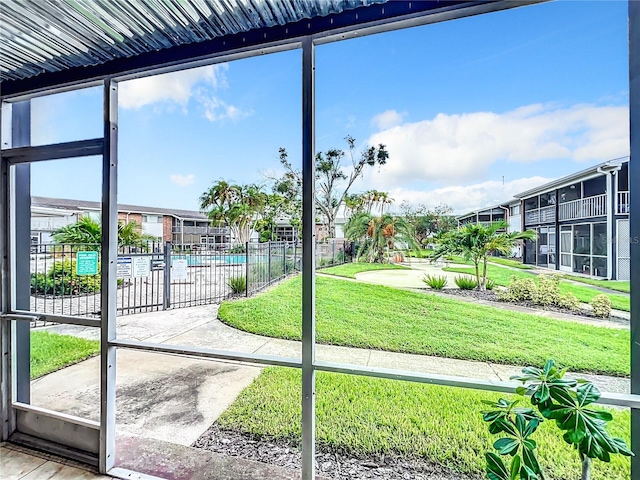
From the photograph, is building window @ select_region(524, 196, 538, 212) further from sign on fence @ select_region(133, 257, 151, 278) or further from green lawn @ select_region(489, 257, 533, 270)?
sign on fence @ select_region(133, 257, 151, 278)

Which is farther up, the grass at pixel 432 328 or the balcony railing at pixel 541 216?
the balcony railing at pixel 541 216

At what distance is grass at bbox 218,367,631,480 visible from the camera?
166 cm

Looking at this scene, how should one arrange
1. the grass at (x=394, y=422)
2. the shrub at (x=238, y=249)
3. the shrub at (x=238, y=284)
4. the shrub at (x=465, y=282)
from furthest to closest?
the shrub at (x=238, y=284)
the shrub at (x=238, y=249)
the shrub at (x=465, y=282)
the grass at (x=394, y=422)

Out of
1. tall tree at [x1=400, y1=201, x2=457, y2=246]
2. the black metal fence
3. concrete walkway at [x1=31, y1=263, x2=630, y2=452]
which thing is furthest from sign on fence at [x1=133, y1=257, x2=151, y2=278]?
tall tree at [x1=400, y1=201, x2=457, y2=246]

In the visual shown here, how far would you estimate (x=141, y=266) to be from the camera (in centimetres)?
226

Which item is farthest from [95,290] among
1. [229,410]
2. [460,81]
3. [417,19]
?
[460,81]

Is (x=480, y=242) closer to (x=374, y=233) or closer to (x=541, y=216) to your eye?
(x=541, y=216)

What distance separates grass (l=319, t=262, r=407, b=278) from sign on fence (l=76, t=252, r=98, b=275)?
1637 millimetres

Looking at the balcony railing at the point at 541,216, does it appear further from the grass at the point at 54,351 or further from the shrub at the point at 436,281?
the grass at the point at 54,351

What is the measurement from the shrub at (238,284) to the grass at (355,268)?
1040 mm

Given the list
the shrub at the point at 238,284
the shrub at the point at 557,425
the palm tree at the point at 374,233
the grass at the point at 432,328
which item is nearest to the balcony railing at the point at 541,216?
the grass at the point at 432,328

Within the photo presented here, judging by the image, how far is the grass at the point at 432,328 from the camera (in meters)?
1.61

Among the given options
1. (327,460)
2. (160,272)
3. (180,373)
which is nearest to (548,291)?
(327,460)

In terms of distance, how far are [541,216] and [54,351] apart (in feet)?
11.4
